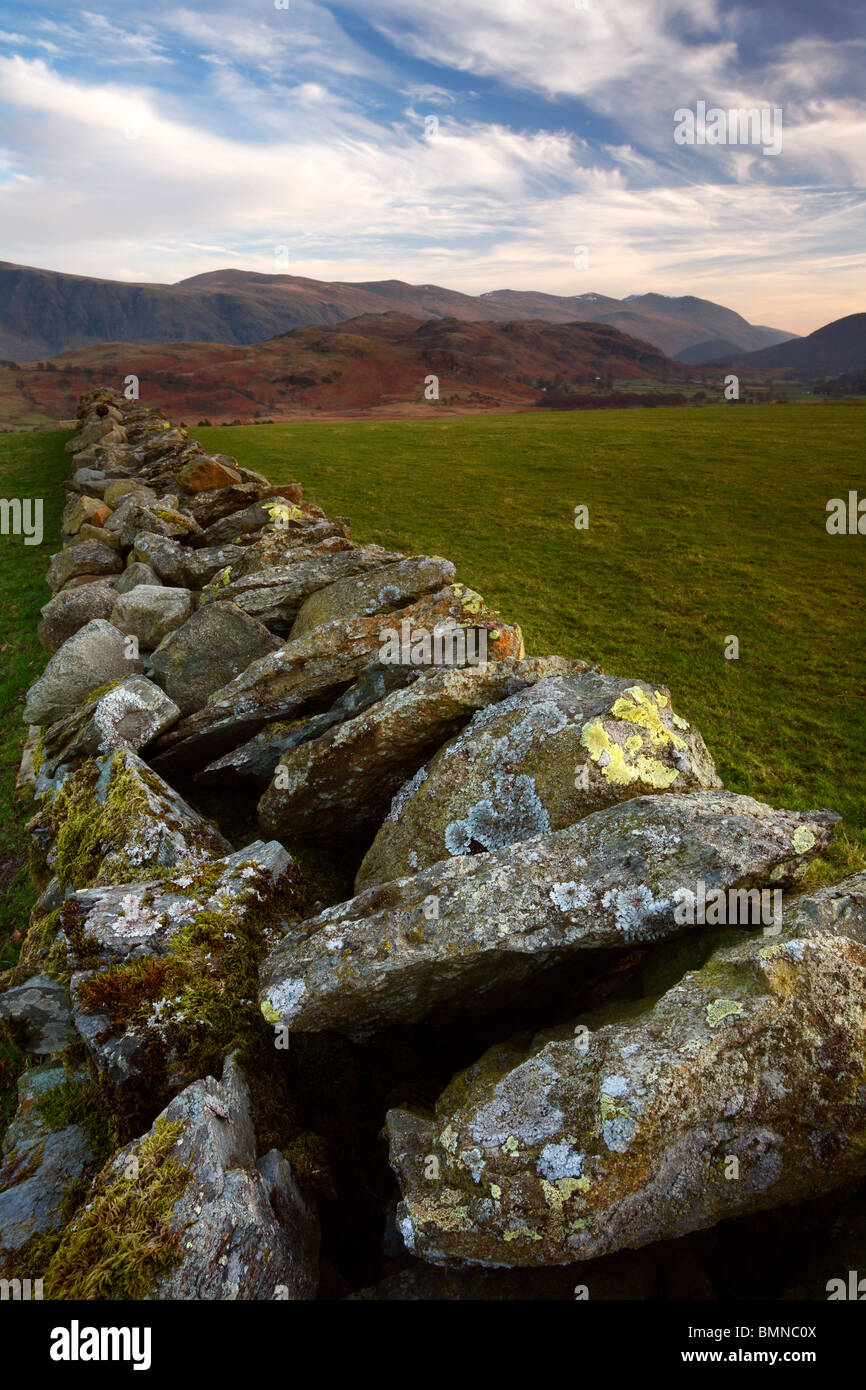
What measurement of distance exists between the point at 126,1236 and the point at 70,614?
13.0m

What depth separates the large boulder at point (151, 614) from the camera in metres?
12.1

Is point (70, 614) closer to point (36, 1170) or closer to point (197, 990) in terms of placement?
point (197, 990)

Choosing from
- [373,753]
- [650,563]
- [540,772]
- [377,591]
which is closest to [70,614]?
[377,591]

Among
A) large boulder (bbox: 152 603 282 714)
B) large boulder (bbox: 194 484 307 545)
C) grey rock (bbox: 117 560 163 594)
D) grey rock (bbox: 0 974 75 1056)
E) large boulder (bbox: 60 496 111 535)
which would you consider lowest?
grey rock (bbox: 0 974 75 1056)

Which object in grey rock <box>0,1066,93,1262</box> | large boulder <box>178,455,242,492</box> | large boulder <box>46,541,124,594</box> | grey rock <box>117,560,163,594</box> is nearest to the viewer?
grey rock <box>0,1066,93,1262</box>

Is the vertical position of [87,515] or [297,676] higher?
[87,515]

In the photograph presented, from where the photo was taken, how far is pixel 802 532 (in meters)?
26.8

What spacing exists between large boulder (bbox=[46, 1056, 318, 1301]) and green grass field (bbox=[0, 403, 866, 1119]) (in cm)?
592

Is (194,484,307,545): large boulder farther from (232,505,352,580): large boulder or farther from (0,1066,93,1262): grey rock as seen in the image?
(0,1066,93,1262): grey rock

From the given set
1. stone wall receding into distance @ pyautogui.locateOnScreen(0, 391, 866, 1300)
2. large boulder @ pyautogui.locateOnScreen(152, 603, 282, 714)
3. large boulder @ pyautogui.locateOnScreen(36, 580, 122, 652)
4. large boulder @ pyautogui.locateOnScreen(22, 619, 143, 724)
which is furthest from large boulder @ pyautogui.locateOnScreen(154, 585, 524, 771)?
large boulder @ pyautogui.locateOnScreen(36, 580, 122, 652)

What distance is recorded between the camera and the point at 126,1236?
370 cm

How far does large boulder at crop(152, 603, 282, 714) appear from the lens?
404 inches
